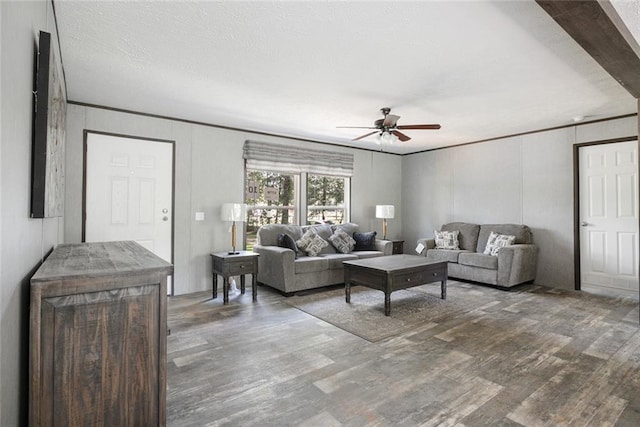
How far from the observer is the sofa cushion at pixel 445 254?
17.7ft

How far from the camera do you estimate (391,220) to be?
23.4 ft

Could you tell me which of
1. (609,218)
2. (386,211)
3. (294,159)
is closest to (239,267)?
(294,159)

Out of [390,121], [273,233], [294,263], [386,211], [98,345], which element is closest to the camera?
[98,345]


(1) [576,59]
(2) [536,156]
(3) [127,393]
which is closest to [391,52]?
(1) [576,59]

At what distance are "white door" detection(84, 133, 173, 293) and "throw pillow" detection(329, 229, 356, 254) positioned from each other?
2.42m

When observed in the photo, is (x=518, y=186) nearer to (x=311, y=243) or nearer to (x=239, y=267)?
(x=311, y=243)

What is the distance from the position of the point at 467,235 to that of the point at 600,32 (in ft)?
13.7

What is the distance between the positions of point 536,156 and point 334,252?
3.50 m

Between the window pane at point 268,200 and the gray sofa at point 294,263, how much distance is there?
1.29 ft

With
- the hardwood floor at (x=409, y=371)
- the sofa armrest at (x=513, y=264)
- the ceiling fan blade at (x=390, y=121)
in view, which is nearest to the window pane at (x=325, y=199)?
the ceiling fan blade at (x=390, y=121)

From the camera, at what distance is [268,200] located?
18.2ft

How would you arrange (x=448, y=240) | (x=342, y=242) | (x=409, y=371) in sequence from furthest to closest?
(x=448, y=240) → (x=342, y=242) → (x=409, y=371)

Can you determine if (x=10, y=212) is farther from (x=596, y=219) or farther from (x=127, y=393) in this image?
(x=596, y=219)

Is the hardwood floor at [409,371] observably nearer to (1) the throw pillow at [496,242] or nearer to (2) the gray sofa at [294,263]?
(2) the gray sofa at [294,263]
